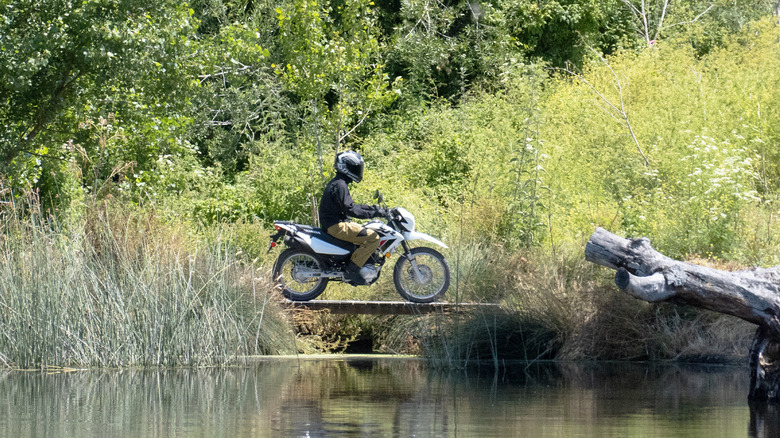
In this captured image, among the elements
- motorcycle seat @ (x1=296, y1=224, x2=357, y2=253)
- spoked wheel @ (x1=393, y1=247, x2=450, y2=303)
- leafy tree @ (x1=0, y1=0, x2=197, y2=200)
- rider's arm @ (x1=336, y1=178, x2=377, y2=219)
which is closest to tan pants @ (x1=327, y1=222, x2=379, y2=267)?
motorcycle seat @ (x1=296, y1=224, x2=357, y2=253)

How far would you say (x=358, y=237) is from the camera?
40.3 ft

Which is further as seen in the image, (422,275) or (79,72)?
(79,72)

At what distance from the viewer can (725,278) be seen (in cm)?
844

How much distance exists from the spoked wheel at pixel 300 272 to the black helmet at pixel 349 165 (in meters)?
1.13

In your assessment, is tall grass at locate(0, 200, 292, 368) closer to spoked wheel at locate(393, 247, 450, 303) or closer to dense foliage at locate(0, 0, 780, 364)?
dense foliage at locate(0, 0, 780, 364)

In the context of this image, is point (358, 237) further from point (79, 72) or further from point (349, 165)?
point (79, 72)

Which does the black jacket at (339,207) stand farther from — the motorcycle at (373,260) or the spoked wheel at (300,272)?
the spoked wheel at (300,272)

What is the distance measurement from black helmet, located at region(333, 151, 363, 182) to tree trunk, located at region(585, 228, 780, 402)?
4173 millimetres

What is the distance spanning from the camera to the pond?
6.88 m

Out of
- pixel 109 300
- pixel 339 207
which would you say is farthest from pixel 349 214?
pixel 109 300

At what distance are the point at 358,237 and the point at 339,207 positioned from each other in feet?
1.49

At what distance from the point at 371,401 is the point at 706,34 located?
20.0 meters

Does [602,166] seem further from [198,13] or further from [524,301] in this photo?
[198,13]

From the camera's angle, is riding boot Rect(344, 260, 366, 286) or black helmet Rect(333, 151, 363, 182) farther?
riding boot Rect(344, 260, 366, 286)
